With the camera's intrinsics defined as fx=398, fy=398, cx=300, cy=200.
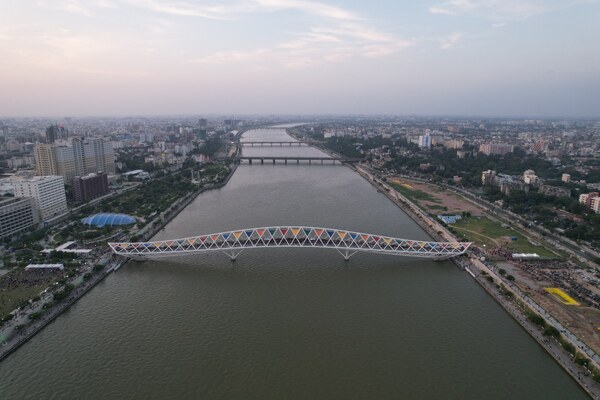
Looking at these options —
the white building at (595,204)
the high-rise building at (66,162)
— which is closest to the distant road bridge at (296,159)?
the high-rise building at (66,162)

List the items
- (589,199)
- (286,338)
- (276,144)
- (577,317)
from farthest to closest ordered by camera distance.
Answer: (276,144)
(589,199)
(577,317)
(286,338)

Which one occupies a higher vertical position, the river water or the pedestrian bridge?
the pedestrian bridge

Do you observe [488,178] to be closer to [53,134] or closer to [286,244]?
[286,244]

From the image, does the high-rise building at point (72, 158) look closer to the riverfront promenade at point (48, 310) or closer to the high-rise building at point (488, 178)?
the riverfront promenade at point (48, 310)

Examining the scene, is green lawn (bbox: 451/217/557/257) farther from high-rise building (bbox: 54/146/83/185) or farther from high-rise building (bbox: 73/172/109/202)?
high-rise building (bbox: 54/146/83/185)

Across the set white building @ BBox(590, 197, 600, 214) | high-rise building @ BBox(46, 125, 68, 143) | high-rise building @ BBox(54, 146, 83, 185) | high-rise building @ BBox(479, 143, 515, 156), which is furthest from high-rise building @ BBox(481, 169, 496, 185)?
high-rise building @ BBox(46, 125, 68, 143)

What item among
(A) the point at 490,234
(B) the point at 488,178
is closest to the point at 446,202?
(A) the point at 490,234

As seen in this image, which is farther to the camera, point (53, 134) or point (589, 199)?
point (53, 134)
